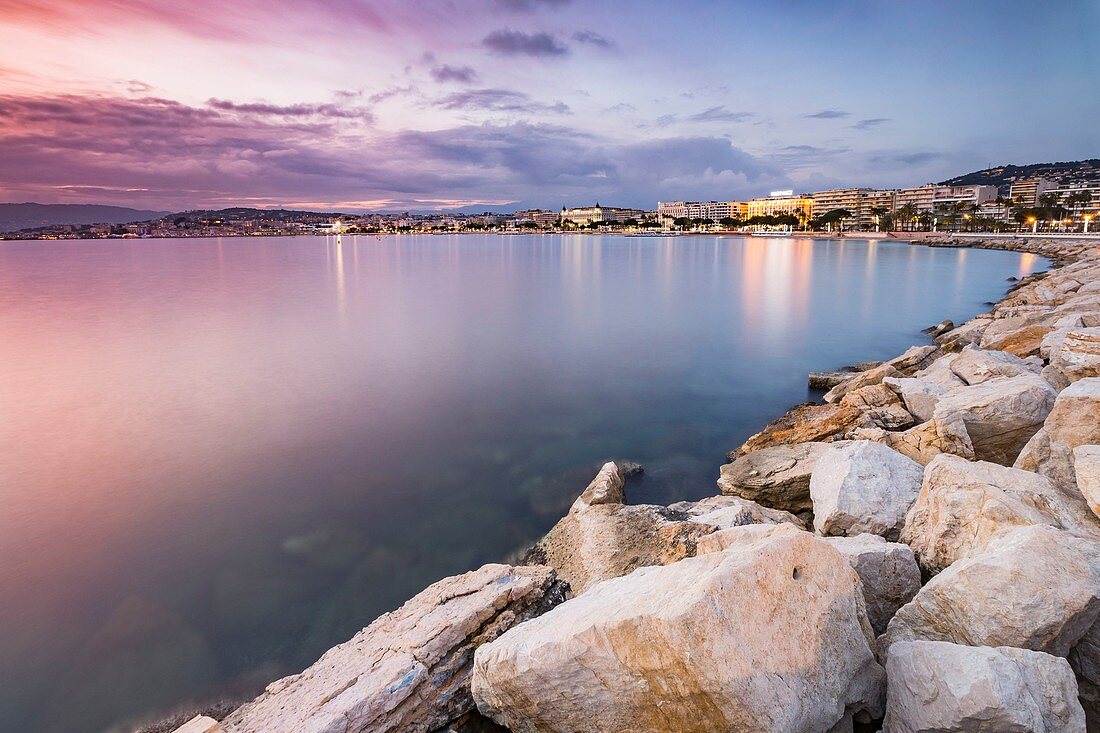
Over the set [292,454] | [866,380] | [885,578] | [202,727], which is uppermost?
[885,578]

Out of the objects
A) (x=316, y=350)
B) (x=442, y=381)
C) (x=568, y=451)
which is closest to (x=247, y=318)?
(x=316, y=350)

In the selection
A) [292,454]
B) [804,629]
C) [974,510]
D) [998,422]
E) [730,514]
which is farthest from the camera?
[292,454]

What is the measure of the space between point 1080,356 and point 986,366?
1411 millimetres

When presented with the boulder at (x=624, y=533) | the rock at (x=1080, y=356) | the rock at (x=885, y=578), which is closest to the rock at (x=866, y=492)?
the boulder at (x=624, y=533)

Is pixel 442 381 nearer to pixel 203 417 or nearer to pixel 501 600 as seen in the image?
pixel 203 417

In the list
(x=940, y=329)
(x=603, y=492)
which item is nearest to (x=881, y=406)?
(x=603, y=492)

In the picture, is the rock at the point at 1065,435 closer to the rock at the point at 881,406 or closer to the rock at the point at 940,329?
the rock at the point at 881,406

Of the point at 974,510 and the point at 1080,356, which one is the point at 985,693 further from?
the point at 1080,356

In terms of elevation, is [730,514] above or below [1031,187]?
below

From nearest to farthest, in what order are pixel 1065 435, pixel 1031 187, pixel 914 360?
pixel 1065 435 → pixel 914 360 → pixel 1031 187

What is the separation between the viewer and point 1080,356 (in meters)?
6.72

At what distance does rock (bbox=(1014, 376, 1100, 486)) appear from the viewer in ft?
15.0

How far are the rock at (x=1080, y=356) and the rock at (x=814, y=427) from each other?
208cm

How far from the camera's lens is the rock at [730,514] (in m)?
5.36
